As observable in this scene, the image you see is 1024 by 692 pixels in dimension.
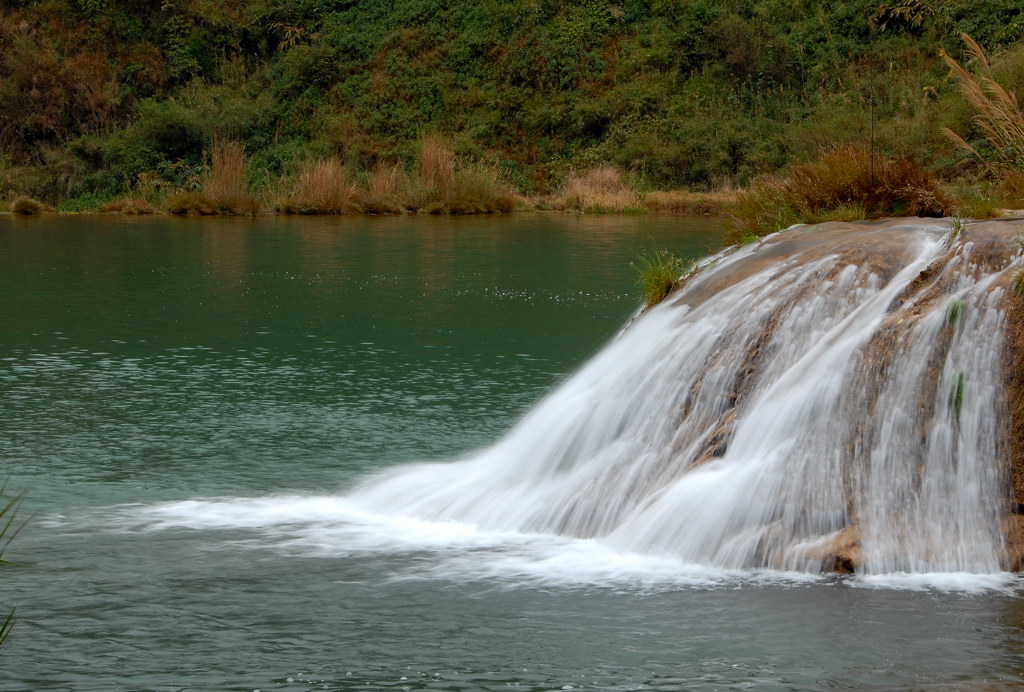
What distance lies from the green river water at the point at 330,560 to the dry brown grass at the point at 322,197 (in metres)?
16.7

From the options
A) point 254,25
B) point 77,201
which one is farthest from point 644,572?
point 254,25

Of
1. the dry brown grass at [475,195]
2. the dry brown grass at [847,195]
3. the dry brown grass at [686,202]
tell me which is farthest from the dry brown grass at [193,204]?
the dry brown grass at [847,195]

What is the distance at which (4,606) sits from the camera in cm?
505

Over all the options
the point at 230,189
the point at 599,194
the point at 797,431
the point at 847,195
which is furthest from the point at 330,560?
the point at 599,194

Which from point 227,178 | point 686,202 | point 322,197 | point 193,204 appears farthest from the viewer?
point 686,202

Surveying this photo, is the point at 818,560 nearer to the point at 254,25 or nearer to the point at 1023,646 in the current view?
the point at 1023,646

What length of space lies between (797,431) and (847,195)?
9.55 feet

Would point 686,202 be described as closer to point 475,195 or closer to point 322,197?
point 475,195

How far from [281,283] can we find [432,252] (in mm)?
4728

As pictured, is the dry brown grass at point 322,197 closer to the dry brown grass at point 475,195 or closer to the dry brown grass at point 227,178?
the dry brown grass at point 227,178

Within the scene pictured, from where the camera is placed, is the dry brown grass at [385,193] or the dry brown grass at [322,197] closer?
the dry brown grass at [322,197]

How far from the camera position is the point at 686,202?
33.1m

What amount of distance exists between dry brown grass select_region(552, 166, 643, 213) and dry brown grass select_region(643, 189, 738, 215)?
0.37 m

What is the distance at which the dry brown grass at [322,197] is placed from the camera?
30.7 meters
